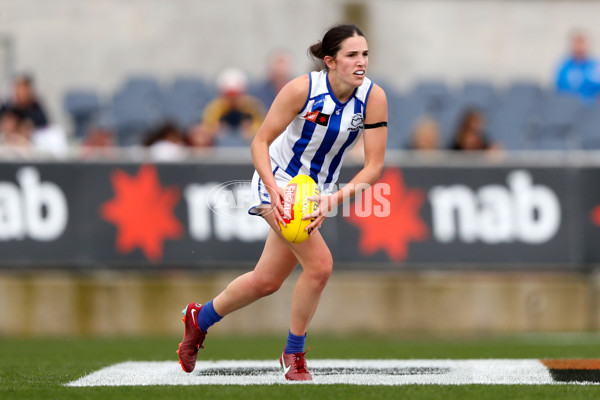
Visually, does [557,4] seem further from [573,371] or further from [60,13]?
[573,371]

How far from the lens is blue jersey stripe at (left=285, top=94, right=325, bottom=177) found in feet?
19.2

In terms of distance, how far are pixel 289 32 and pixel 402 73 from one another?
2.13 m

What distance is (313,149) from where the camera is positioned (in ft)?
19.6

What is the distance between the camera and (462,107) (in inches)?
595

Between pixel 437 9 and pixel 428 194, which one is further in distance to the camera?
pixel 437 9

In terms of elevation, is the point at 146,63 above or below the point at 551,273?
above

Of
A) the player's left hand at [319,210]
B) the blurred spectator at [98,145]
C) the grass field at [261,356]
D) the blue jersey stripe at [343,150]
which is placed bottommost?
the grass field at [261,356]

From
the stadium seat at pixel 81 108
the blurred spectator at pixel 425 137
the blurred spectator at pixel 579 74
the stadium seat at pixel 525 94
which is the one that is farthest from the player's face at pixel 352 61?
the blurred spectator at pixel 579 74

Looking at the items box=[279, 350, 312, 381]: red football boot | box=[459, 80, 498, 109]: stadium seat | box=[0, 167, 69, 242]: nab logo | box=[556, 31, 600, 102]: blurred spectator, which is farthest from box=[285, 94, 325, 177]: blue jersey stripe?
box=[556, 31, 600, 102]: blurred spectator

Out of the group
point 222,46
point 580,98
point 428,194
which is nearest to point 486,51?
point 580,98

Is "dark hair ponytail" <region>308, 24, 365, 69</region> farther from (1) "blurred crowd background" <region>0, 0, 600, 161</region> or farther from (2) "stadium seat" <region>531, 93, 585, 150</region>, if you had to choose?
(2) "stadium seat" <region>531, 93, 585, 150</region>

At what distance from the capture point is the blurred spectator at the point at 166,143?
1184 centimetres

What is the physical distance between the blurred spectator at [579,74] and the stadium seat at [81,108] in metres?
7.12

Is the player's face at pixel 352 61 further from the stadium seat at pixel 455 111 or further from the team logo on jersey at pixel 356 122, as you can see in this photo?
the stadium seat at pixel 455 111
